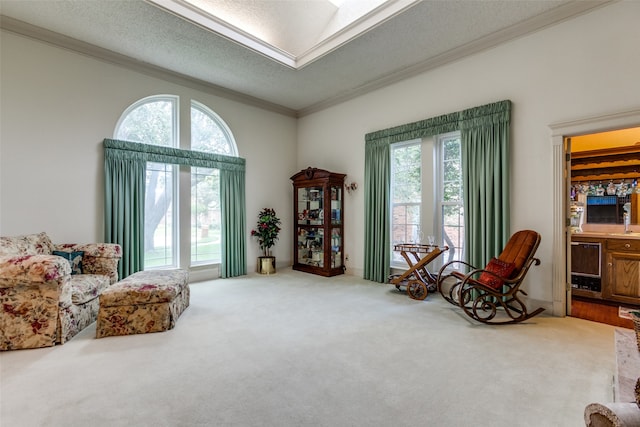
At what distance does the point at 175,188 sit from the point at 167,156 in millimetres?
541

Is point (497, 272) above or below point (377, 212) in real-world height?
below

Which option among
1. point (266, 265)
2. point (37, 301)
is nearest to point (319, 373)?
point (37, 301)

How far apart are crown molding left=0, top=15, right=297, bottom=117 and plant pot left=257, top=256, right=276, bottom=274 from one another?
121 inches

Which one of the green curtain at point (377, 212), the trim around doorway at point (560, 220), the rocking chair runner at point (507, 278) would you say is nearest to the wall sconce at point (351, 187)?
the green curtain at point (377, 212)

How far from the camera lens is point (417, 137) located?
4555mm

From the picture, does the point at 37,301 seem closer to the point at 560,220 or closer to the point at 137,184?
the point at 137,184

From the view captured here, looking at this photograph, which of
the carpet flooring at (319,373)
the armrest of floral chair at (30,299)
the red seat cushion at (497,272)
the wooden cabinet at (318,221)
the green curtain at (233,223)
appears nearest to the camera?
the carpet flooring at (319,373)

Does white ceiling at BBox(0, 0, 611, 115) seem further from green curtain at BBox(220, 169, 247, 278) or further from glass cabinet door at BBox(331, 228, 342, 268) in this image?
glass cabinet door at BBox(331, 228, 342, 268)

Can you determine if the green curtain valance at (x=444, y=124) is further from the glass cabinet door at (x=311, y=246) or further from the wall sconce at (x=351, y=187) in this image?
the glass cabinet door at (x=311, y=246)

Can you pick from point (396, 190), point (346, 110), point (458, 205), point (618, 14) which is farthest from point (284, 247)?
point (618, 14)

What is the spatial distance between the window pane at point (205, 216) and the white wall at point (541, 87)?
3545 mm

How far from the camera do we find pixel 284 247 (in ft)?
20.8

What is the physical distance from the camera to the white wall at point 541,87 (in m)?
3.01

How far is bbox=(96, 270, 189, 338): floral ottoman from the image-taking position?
280 cm
